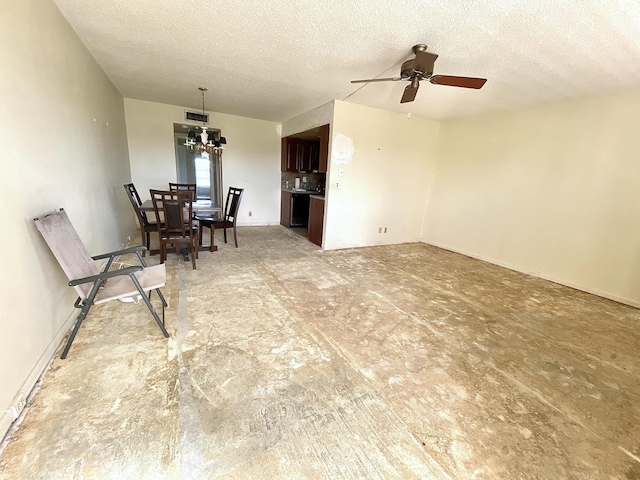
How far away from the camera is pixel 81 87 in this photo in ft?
8.36

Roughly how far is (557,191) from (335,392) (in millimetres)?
4025

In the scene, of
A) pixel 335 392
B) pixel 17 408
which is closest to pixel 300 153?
pixel 335 392

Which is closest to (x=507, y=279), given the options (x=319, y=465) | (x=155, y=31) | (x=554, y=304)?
(x=554, y=304)

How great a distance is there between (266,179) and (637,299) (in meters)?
6.16

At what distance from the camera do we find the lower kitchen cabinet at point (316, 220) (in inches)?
182

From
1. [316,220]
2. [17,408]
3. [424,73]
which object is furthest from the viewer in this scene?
[316,220]

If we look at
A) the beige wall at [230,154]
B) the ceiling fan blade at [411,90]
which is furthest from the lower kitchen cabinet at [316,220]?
the ceiling fan blade at [411,90]

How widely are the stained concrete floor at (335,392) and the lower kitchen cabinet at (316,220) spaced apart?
2020 mm

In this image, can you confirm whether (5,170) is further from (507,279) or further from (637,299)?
(637,299)

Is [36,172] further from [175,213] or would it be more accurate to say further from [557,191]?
[557,191]

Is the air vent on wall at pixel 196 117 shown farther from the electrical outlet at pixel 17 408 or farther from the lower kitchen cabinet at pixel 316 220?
the electrical outlet at pixel 17 408

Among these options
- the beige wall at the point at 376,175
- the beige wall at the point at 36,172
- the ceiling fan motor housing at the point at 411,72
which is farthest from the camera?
the beige wall at the point at 376,175

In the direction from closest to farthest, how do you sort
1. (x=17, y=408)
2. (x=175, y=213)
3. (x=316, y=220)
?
(x=17, y=408)
(x=175, y=213)
(x=316, y=220)

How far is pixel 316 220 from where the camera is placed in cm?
477
